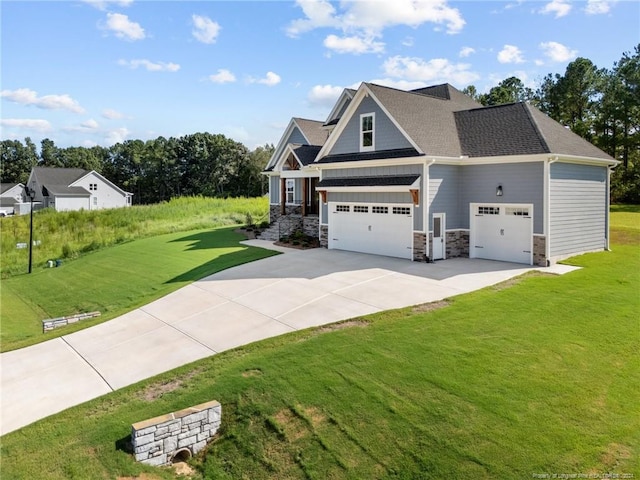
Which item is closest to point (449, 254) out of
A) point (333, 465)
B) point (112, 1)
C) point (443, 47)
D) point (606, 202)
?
point (606, 202)

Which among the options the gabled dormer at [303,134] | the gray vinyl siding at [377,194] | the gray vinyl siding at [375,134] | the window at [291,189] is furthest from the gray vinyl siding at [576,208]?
the window at [291,189]

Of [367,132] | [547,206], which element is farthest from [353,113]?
[547,206]

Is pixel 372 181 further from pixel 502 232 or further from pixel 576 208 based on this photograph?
pixel 576 208

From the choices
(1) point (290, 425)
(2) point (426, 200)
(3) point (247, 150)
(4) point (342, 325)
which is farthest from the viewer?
(3) point (247, 150)

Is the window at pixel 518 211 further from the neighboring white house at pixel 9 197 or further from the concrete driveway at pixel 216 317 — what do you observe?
the neighboring white house at pixel 9 197

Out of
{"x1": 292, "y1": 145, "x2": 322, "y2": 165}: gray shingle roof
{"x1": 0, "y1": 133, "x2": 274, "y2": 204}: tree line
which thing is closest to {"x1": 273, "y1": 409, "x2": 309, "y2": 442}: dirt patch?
{"x1": 292, "y1": 145, "x2": 322, "y2": 165}: gray shingle roof

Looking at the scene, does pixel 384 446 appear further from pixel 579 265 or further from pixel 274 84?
pixel 274 84

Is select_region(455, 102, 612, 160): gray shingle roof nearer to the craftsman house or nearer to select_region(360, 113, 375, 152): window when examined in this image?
the craftsman house
